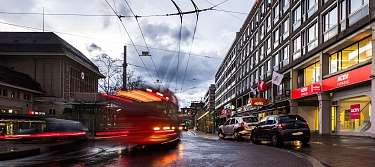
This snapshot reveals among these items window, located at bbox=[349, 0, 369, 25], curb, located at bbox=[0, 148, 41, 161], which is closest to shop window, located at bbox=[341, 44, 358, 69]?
window, located at bbox=[349, 0, 369, 25]

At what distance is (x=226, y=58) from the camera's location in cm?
11488

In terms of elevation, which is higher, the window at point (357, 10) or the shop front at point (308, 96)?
the window at point (357, 10)

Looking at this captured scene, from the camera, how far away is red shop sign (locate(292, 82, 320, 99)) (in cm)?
3750

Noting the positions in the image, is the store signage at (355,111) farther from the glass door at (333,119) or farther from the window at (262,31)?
the window at (262,31)

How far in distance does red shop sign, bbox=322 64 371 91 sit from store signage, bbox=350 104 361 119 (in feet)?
5.75

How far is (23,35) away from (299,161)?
154 ft

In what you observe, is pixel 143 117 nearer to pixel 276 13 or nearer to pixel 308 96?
pixel 308 96

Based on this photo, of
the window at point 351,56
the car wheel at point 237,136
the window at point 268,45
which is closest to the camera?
the window at point 351,56

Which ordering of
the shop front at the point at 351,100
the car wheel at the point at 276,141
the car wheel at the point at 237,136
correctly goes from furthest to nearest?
the car wheel at the point at 237,136, the shop front at the point at 351,100, the car wheel at the point at 276,141

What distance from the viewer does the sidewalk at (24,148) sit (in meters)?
17.9

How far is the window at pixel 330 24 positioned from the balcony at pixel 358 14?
274cm

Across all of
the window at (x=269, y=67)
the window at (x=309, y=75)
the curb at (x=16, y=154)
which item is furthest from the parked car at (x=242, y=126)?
the window at (x=269, y=67)

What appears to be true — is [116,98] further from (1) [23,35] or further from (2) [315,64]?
(1) [23,35]

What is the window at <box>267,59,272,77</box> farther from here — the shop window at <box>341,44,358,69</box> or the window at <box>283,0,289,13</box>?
the shop window at <box>341,44,358,69</box>
